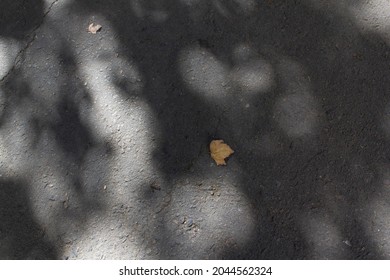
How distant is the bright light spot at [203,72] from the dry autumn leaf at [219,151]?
36cm

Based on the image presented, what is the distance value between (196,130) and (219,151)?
0.21m

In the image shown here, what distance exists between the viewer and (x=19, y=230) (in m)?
3.10

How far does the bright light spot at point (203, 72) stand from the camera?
11.2ft

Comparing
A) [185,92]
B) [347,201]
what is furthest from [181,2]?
[347,201]

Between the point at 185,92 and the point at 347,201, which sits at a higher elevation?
the point at 347,201

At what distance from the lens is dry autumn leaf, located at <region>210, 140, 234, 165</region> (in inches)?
124

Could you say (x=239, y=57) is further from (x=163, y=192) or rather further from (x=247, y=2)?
(x=163, y=192)

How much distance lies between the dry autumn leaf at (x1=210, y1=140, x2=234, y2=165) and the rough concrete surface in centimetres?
4

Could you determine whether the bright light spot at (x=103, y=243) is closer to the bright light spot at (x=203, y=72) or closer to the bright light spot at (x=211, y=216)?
the bright light spot at (x=211, y=216)

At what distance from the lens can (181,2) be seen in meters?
3.83

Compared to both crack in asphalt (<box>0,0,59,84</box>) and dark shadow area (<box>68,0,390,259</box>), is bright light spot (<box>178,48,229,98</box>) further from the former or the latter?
crack in asphalt (<box>0,0,59,84</box>)

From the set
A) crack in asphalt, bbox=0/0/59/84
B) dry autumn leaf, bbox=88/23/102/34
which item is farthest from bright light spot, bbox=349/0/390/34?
crack in asphalt, bbox=0/0/59/84

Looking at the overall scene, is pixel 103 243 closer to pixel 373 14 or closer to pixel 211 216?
pixel 211 216
